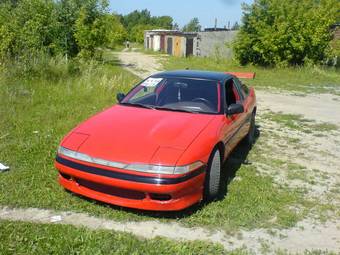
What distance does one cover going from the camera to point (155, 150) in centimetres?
382

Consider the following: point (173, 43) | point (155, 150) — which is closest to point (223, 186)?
point (155, 150)

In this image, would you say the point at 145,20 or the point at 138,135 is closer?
the point at 138,135

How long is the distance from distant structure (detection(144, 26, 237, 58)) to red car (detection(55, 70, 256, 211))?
1847 cm

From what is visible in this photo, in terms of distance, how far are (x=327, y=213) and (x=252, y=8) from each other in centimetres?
1766

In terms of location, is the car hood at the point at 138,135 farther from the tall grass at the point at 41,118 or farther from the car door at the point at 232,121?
the tall grass at the point at 41,118

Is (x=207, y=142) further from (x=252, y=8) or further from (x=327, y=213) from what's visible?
(x=252, y=8)

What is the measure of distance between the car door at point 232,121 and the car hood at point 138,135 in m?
0.29

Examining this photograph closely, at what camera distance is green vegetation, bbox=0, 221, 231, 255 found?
10.5ft

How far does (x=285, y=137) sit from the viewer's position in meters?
7.44

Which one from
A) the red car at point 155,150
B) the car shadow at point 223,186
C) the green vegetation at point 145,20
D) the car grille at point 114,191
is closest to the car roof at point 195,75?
→ the red car at point 155,150

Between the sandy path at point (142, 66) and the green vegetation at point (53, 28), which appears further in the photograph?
the sandy path at point (142, 66)

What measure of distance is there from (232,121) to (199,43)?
90.1ft

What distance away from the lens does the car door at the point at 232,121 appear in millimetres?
4718

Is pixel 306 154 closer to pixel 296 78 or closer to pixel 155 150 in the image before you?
pixel 155 150
